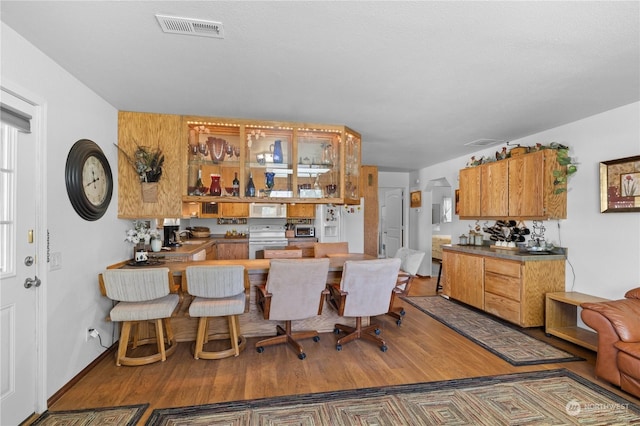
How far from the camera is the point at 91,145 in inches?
113

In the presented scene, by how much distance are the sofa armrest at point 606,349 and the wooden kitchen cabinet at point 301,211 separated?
5.15m

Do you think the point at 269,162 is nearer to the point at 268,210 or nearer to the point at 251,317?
the point at 251,317

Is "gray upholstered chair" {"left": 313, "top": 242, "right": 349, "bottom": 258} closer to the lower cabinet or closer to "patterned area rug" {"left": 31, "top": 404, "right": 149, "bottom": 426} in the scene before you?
the lower cabinet

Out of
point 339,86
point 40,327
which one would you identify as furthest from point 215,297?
point 339,86

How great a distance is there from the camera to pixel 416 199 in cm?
744

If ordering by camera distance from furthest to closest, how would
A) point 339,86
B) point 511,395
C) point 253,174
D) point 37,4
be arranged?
point 253,174
point 339,86
point 511,395
point 37,4

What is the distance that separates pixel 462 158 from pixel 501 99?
2982 millimetres

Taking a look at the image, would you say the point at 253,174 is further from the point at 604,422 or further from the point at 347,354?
the point at 604,422

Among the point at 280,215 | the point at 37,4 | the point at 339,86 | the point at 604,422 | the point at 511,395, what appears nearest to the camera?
the point at 37,4

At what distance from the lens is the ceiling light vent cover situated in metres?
1.85

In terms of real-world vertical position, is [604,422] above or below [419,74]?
below

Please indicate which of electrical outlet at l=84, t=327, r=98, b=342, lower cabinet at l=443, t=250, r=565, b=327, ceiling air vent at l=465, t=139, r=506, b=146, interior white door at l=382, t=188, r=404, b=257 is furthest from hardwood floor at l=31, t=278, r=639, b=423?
interior white door at l=382, t=188, r=404, b=257

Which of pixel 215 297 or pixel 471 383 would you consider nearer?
pixel 471 383

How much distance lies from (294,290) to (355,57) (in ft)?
6.84
